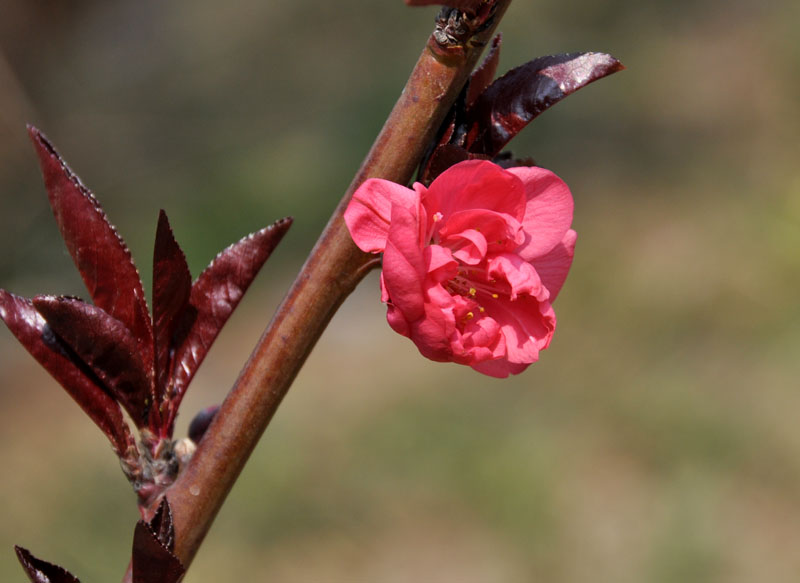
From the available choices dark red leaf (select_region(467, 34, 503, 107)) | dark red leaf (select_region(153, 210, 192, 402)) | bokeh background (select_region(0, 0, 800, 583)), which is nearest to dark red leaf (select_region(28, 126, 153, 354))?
dark red leaf (select_region(153, 210, 192, 402))

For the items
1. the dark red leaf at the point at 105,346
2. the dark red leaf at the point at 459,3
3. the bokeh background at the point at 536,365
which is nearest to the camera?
the dark red leaf at the point at 459,3

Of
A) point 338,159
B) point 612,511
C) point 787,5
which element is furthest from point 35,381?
point 787,5

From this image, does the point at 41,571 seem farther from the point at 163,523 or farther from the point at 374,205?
the point at 374,205

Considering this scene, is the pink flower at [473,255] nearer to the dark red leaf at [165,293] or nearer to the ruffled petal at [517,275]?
the ruffled petal at [517,275]

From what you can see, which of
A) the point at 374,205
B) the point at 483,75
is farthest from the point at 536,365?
the point at 374,205

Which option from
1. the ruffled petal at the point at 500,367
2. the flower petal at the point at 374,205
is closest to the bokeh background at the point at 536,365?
the ruffled petal at the point at 500,367

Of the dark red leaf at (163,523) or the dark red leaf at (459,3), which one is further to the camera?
the dark red leaf at (163,523)

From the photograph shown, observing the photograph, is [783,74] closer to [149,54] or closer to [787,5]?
[787,5]
